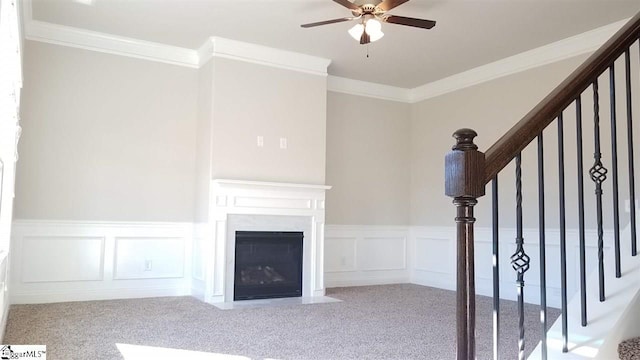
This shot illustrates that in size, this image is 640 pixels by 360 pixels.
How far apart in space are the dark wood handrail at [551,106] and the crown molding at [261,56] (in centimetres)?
404

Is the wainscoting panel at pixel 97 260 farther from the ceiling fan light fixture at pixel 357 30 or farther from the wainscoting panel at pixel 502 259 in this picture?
the wainscoting panel at pixel 502 259

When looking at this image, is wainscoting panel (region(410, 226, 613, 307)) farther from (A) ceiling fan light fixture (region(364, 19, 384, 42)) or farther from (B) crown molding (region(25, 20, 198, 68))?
(B) crown molding (region(25, 20, 198, 68))

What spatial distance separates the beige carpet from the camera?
3.06 meters

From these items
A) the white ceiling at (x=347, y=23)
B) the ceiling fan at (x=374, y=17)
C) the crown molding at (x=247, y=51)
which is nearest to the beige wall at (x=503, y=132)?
the crown molding at (x=247, y=51)

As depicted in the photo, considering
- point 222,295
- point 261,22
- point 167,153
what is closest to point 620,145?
point 261,22

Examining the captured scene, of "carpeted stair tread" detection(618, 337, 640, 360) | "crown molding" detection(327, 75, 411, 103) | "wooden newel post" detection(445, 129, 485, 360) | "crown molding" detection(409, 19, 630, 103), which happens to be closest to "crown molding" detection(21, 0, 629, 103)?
"crown molding" detection(409, 19, 630, 103)

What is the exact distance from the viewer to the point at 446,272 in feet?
20.3

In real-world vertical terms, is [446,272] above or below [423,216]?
below

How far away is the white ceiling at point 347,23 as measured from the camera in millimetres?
4293

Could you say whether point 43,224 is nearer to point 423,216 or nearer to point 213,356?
point 213,356

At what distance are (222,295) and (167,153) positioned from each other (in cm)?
162

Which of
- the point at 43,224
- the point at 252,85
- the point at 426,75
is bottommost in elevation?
the point at 43,224

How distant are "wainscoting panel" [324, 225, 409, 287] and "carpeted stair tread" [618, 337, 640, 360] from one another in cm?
476

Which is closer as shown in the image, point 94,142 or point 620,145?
point 620,145
